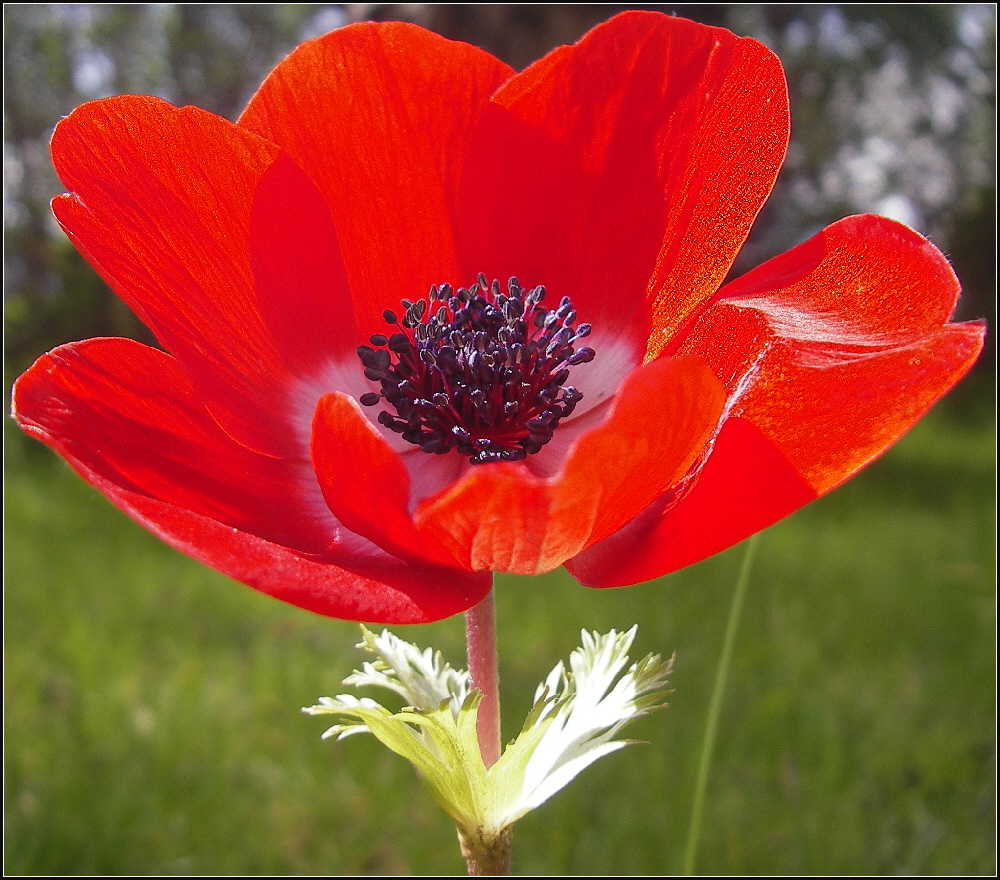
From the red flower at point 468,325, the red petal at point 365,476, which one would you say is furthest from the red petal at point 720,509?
the red petal at point 365,476

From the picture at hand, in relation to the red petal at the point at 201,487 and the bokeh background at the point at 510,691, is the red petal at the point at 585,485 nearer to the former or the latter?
the red petal at the point at 201,487

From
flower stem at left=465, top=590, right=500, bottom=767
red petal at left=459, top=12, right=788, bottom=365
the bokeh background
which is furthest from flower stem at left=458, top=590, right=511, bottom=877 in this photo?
the bokeh background

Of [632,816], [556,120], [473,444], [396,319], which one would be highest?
[556,120]

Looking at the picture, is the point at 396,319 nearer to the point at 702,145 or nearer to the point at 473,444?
the point at 473,444

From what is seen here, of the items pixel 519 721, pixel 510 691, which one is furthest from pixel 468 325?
pixel 510 691

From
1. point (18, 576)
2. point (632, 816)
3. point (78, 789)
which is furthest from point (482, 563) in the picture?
point (18, 576)

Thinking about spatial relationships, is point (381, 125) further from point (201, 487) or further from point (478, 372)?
point (201, 487)

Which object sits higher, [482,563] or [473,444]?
[473,444]
